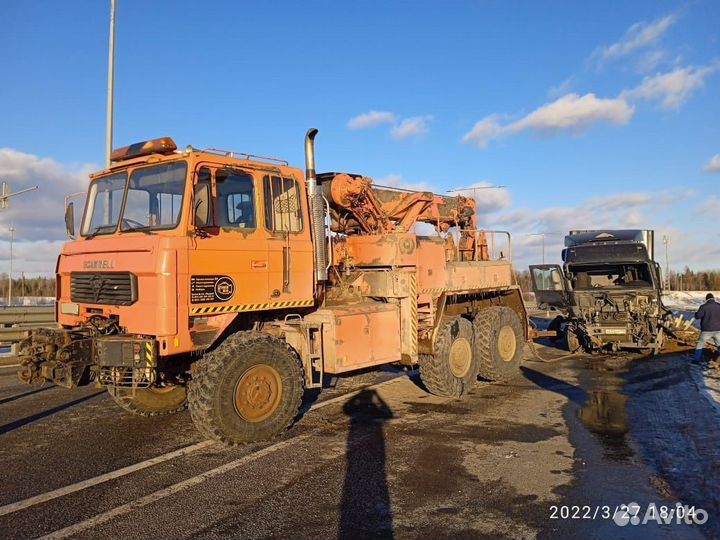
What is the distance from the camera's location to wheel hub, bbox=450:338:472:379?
9.72 meters

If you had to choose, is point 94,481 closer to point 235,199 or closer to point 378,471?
point 378,471

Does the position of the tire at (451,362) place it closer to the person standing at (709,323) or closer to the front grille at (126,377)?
the front grille at (126,377)

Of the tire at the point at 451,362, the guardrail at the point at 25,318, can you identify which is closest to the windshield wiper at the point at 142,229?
the tire at the point at 451,362

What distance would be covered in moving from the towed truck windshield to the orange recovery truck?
2 cm

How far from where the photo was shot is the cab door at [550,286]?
50.1ft

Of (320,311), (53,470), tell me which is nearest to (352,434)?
(320,311)

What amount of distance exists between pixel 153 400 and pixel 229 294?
7.68 feet

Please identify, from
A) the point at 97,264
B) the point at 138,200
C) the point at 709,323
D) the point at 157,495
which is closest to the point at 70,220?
the point at 97,264

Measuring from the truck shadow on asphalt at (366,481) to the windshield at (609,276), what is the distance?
880cm

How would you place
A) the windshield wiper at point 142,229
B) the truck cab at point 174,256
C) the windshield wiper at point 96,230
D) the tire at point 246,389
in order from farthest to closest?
the windshield wiper at point 96,230
the windshield wiper at point 142,229
the tire at point 246,389
the truck cab at point 174,256

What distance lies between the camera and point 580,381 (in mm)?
10992

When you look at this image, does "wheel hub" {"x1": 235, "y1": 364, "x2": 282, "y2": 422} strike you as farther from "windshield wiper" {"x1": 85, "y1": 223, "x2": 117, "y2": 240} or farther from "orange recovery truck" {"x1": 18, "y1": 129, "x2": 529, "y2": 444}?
"windshield wiper" {"x1": 85, "y1": 223, "x2": 117, "y2": 240}

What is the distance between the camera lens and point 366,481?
5.53 metres

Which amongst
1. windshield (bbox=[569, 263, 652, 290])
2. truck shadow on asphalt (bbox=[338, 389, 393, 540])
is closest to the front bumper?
truck shadow on asphalt (bbox=[338, 389, 393, 540])
